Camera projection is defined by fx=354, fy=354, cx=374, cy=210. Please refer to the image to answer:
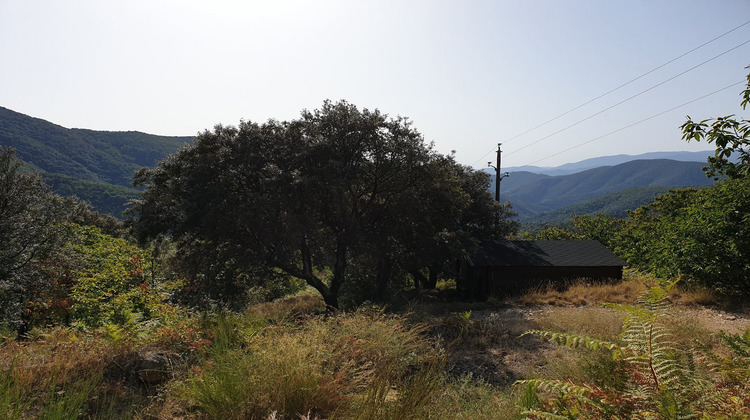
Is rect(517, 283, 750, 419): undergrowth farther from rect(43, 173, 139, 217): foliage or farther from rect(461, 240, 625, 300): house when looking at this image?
rect(43, 173, 139, 217): foliage

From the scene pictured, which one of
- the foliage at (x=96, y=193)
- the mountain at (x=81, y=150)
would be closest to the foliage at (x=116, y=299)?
the foliage at (x=96, y=193)

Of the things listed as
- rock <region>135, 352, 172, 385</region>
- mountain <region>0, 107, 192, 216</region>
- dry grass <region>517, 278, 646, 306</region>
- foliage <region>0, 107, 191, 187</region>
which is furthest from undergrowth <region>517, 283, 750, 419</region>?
foliage <region>0, 107, 191, 187</region>

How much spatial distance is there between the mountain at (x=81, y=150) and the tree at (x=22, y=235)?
322 feet

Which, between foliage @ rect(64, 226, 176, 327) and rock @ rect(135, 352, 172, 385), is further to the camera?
foliage @ rect(64, 226, 176, 327)

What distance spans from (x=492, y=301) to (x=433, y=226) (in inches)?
160

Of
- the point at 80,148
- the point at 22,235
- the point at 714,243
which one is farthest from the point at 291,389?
the point at 80,148

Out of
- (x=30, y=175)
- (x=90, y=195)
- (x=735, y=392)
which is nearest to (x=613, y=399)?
(x=735, y=392)

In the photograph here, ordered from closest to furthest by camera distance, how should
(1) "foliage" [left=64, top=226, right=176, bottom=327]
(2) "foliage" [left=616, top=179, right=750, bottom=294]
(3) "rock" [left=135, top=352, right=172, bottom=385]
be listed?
1. (3) "rock" [left=135, top=352, right=172, bottom=385]
2. (1) "foliage" [left=64, top=226, right=176, bottom=327]
3. (2) "foliage" [left=616, top=179, right=750, bottom=294]

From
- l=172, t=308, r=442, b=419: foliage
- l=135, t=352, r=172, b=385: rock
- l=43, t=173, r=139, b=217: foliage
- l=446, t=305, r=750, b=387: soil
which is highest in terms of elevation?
l=43, t=173, r=139, b=217: foliage

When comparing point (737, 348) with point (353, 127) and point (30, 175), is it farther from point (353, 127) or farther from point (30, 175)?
point (30, 175)

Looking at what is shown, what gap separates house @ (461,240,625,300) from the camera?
17.6 m

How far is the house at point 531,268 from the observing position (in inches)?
693

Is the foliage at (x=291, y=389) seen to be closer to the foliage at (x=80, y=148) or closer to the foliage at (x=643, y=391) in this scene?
the foliage at (x=643, y=391)

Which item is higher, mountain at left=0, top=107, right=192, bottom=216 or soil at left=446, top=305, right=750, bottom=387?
mountain at left=0, top=107, right=192, bottom=216
